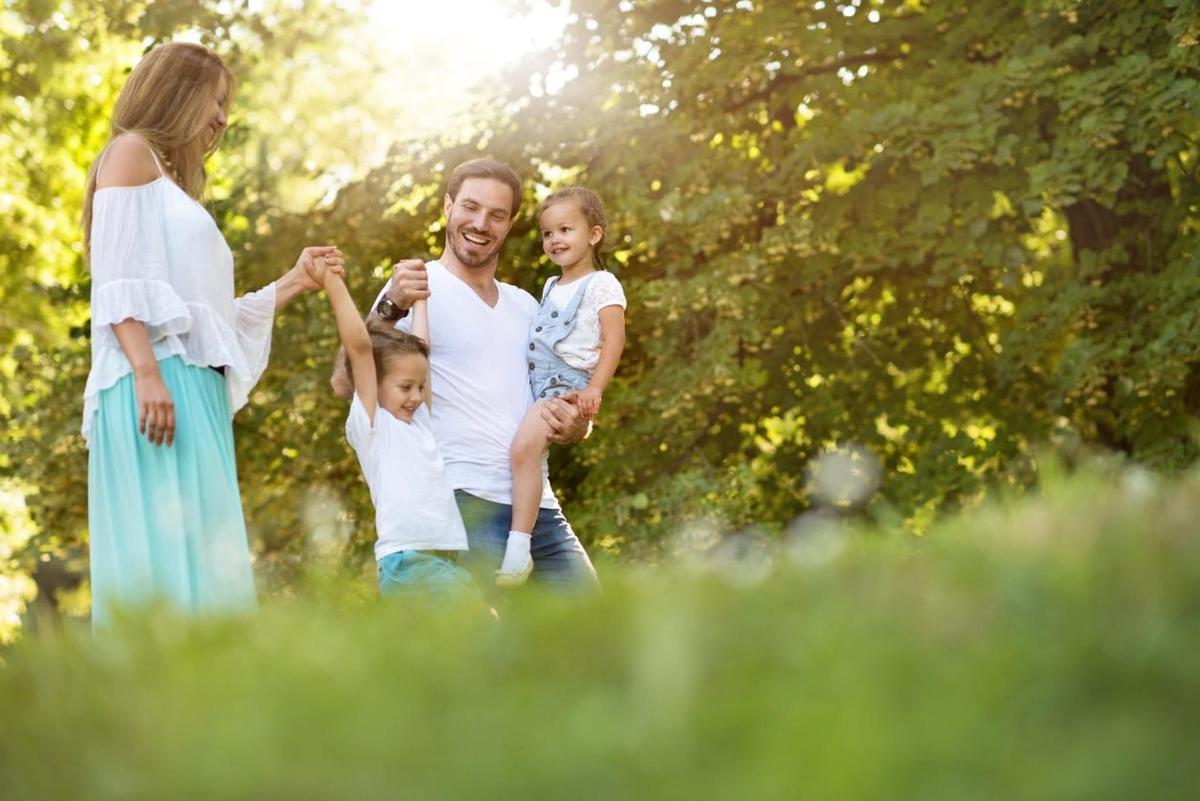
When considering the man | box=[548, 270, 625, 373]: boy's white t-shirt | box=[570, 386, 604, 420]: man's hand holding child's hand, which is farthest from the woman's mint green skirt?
box=[548, 270, 625, 373]: boy's white t-shirt

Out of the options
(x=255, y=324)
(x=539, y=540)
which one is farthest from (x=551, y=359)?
(x=255, y=324)

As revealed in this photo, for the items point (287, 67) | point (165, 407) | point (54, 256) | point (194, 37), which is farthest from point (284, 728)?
point (287, 67)

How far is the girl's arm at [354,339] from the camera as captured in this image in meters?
4.18

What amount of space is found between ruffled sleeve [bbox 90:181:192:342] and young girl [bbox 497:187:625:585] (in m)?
1.20

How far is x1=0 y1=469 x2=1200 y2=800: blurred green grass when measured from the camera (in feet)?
3.77

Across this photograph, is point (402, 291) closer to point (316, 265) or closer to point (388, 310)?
point (388, 310)

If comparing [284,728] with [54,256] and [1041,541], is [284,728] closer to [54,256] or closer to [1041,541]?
[1041,541]

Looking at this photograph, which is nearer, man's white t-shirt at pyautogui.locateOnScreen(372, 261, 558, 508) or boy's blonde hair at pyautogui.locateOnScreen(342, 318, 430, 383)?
boy's blonde hair at pyautogui.locateOnScreen(342, 318, 430, 383)

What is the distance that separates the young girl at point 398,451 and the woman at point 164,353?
12.9 inches

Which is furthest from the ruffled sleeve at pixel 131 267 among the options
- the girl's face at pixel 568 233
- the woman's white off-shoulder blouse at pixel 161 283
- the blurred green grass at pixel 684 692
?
the blurred green grass at pixel 684 692

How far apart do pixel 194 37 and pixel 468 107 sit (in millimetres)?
1984

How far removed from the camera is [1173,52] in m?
7.20

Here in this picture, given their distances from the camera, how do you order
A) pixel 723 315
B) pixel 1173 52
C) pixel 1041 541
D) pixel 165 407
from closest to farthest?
pixel 1041 541 → pixel 165 407 → pixel 1173 52 → pixel 723 315

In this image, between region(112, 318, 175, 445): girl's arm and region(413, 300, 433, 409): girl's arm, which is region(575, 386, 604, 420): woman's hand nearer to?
region(413, 300, 433, 409): girl's arm
